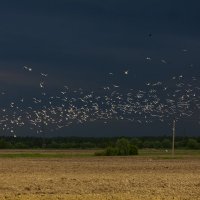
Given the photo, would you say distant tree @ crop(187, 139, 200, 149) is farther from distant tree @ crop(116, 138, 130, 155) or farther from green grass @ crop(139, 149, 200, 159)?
distant tree @ crop(116, 138, 130, 155)

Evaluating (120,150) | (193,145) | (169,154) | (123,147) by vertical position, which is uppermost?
(193,145)

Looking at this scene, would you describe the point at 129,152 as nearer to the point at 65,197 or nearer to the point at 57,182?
the point at 57,182

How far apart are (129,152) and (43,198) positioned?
8273 centimetres

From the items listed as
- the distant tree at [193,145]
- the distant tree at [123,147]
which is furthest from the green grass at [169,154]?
the distant tree at [193,145]

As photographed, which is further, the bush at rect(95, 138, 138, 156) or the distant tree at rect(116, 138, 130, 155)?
the distant tree at rect(116, 138, 130, 155)

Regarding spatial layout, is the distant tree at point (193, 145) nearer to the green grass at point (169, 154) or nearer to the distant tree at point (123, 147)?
the green grass at point (169, 154)

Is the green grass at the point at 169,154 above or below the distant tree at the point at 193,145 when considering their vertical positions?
below

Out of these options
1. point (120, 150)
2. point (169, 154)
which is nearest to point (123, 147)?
point (120, 150)

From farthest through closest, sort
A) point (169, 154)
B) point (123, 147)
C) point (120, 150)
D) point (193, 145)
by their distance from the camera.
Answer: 1. point (193, 145)
2. point (169, 154)
3. point (123, 147)
4. point (120, 150)

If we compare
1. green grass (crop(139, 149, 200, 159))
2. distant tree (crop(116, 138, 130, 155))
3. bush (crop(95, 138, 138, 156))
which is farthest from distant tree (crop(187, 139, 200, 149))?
bush (crop(95, 138, 138, 156))

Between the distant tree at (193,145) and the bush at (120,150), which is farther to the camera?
the distant tree at (193,145)

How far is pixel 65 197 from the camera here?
28.4 metres

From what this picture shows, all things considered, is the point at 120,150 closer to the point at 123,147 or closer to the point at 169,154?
the point at 123,147

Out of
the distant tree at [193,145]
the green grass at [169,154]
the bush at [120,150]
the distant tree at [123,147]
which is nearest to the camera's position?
the green grass at [169,154]
